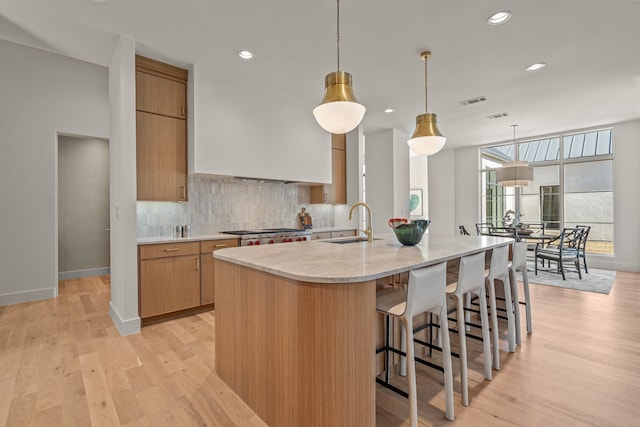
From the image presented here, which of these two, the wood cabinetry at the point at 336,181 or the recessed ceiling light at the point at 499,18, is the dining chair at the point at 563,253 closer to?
the wood cabinetry at the point at 336,181

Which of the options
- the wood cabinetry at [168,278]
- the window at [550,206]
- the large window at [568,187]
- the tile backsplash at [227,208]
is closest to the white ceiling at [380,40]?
the tile backsplash at [227,208]

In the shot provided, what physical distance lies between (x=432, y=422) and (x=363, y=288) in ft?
3.12

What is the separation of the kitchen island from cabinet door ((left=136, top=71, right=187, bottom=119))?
2409mm

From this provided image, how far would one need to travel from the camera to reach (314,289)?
1430 mm

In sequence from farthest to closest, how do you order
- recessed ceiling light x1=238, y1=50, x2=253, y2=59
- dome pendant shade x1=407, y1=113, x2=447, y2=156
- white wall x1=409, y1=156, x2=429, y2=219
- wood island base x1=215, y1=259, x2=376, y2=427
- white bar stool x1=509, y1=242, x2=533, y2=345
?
white wall x1=409, y1=156, x2=429, y2=219, recessed ceiling light x1=238, y1=50, x2=253, y2=59, dome pendant shade x1=407, y1=113, x2=447, y2=156, white bar stool x1=509, y1=242, x2=533, y2=345, wood island base x1=215, y1=259, x2=376, y2=427

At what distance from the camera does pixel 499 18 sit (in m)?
2.64

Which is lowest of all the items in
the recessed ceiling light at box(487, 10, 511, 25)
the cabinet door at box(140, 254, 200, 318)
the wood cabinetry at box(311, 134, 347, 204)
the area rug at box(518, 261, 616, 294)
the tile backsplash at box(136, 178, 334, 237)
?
the area rug at box(518, 261, 616, 294)

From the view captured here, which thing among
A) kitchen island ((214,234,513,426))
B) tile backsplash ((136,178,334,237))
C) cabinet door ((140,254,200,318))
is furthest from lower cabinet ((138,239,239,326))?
kitchen island ((214,234,513,426))

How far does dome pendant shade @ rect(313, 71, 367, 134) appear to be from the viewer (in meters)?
2.22

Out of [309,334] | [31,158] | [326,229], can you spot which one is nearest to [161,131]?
[31,158]

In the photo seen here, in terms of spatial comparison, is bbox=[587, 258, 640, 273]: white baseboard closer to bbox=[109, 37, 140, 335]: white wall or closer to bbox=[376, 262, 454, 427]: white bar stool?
bbox=[376, 262, 454, 427]: white bar stool

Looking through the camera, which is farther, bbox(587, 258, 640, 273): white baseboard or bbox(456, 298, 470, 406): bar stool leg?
bbox(587, 258, 640, 273): white baseboard

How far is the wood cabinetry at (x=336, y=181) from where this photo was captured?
5125 millimetres

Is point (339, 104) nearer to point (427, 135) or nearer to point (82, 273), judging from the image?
point (427, 135)
